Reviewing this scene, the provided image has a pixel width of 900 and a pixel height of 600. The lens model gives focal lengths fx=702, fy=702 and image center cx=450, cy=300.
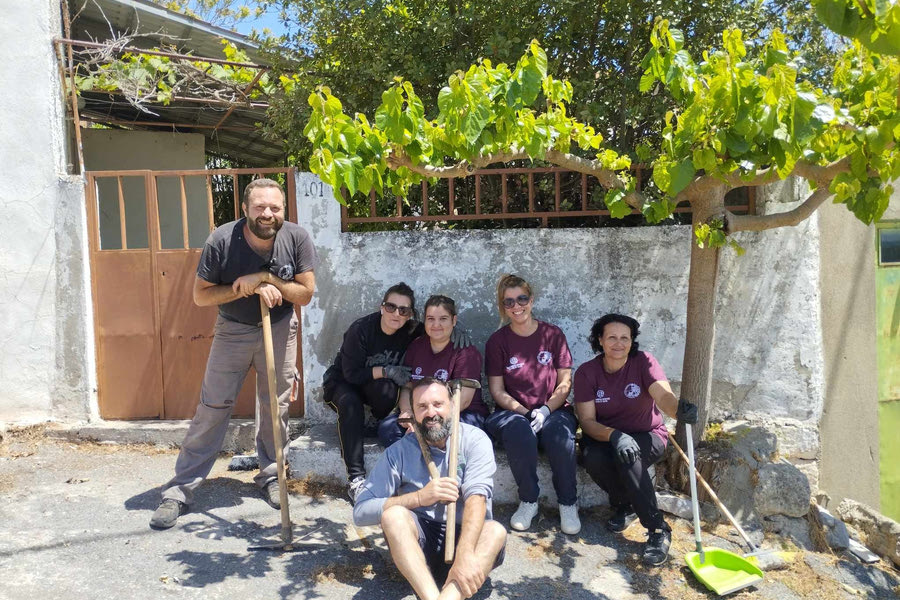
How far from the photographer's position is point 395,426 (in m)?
4.20

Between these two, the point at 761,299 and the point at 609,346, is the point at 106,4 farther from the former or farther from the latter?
the point at 761,299

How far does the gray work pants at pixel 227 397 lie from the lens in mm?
4027

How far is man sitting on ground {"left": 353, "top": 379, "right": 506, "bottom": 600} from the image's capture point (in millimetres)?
2926

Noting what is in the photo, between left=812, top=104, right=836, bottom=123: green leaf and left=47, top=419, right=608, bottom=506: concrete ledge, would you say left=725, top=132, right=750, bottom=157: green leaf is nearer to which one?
left=812, top=104, right=836, bottom=123: green leaf

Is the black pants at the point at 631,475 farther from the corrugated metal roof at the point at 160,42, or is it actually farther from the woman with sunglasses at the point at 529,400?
the corrugated metal roof at the point at 160,42

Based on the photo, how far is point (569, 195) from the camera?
5527 mm

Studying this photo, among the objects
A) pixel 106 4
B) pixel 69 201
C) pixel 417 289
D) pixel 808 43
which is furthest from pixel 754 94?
pixel 106 4

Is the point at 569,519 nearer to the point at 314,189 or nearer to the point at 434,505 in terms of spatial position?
the point at 434,505

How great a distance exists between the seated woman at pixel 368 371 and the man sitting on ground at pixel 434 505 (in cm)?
90

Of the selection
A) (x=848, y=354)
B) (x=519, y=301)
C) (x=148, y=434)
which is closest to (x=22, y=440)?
(x=148, y=434)

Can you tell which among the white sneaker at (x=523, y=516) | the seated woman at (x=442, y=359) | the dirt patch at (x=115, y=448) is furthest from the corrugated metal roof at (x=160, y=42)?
the white sneaker at (x=523, y=516)

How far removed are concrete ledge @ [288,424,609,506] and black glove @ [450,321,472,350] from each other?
69cm

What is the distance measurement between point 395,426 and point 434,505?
101cm

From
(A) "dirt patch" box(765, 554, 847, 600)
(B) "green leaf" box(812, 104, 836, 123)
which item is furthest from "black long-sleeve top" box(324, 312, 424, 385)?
(B) "green leaf" box(812, 104, 836, 123)
